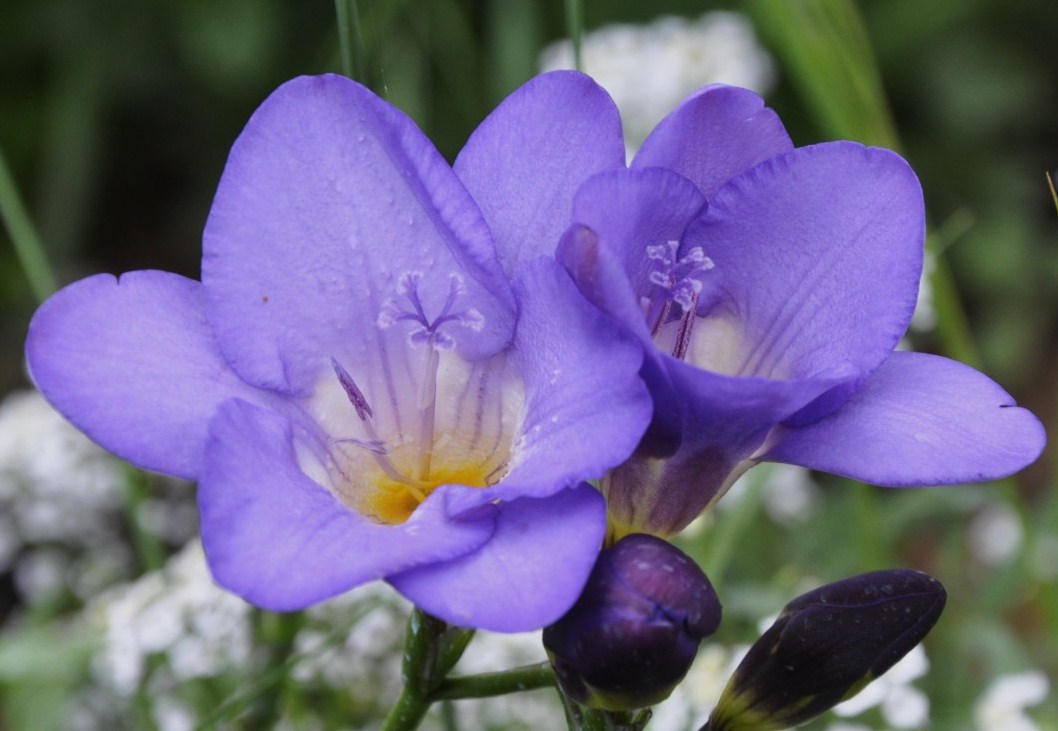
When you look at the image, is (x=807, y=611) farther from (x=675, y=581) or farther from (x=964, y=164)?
(x=964, y=164)

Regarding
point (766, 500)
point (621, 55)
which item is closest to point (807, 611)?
point (766, 500)

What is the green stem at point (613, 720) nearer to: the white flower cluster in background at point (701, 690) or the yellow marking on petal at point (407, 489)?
the yellow marking on petal at point (407, 489)

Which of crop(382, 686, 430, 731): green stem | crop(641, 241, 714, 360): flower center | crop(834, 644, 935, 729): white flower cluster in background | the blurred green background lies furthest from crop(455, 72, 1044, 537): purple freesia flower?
the blurred green background

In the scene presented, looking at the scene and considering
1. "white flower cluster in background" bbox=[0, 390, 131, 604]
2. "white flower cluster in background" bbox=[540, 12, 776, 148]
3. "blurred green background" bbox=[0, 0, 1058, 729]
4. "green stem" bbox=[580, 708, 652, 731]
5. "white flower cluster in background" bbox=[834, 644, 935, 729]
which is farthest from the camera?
"blurred green background" bbox=[0, 0, 1058, 729]

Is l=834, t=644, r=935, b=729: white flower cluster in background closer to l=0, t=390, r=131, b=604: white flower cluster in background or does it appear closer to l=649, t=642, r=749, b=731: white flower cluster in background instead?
l=649, t=642, r=749, b=731: white flower cluster in background

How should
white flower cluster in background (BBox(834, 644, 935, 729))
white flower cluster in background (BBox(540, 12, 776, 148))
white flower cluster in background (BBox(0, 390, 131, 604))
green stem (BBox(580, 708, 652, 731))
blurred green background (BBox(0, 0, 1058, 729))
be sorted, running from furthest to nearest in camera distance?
blurred green background (BBox(0, 0, 1058, 729)) → white flower cluster in background (BBox(540, 12, 776, 148)) → white flower cluster in background (BBox(0, 390, 131, 604)) → white flower cluster in background (BBox(834, 644, 935, 729)) → green stem (BBox(580, 708, 652, 731))

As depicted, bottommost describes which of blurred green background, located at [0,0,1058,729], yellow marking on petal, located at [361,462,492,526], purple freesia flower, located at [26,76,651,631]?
blurred green background, located at [0,0,1058,729]

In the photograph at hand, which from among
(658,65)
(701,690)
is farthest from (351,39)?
(658,65)
